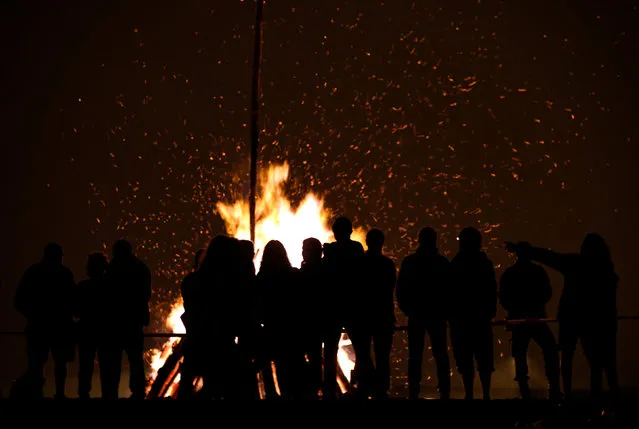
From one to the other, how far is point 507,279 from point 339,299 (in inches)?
87.3

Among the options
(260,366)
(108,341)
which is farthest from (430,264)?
(108,341)

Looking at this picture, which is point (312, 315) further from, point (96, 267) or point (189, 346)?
point (96, 267)

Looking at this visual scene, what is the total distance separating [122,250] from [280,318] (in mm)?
2308

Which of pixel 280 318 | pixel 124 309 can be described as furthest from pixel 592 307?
pixel 124 309

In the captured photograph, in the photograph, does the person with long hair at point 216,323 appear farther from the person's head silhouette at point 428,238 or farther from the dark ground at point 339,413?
the person's head silhouette at point 428,238

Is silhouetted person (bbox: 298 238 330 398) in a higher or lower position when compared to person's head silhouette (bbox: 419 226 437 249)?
lower

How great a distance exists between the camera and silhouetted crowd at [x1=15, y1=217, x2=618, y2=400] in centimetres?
1159

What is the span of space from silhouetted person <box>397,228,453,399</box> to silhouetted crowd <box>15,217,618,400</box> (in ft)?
0.05

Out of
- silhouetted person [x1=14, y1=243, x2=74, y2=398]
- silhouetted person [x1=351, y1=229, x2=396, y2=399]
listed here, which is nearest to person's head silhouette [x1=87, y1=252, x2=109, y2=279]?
silhouetted person [x1=14, y1=243, x2=74, y2=398]

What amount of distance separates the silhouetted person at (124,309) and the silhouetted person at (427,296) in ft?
10.9

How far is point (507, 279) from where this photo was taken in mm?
12852

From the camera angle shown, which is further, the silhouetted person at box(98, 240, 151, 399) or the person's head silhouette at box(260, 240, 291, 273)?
the silhouetted person at box(98, 240, 151, 399)

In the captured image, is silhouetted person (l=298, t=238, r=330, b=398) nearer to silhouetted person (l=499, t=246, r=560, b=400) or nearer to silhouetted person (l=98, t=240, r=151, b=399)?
silhouetted person (l=98, t=240, r=151, b=399)

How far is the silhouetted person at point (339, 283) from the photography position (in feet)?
40.8
